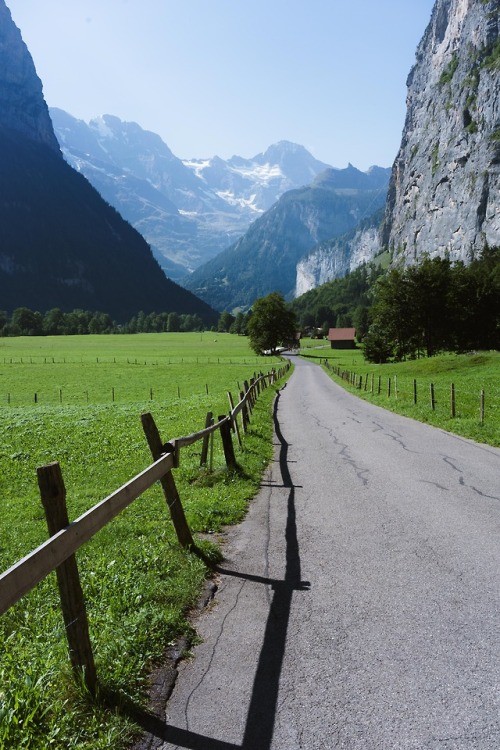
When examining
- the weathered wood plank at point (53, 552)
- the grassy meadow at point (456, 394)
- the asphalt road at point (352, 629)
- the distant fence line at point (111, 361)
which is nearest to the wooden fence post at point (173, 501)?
the asphalt road at point (352, 629)

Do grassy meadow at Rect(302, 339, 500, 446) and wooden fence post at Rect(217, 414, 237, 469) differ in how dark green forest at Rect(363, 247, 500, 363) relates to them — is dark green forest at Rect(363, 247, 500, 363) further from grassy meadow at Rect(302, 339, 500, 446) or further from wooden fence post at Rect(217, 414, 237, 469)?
wooden fence post at Rect(217, 414, 237, 469)

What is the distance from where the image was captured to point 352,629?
5.23 metres

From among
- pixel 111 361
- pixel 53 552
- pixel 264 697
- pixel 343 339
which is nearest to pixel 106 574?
pixel 53 552

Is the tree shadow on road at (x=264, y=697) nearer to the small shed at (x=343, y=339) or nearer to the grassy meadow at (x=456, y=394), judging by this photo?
the grassy meadow at (x=456, y=394)

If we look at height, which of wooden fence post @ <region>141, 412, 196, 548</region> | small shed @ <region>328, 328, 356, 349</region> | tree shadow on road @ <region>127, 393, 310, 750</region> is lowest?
tree shadow on road @ <region>127, 393, 310, 750</region>

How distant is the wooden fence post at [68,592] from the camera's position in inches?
167

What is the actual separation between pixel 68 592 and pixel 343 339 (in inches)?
6190

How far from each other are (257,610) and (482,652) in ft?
7.68

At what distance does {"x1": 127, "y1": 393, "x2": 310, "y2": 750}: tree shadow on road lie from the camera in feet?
12.2

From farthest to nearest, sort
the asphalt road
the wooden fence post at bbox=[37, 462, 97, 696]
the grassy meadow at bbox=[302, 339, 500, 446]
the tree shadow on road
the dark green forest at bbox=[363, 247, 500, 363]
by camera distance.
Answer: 1. the dark green forest at bbox=[363, 247, 500, 363]
2. the grassy meadow at bbox=[302, 339, 500, 446]
3. the wooden fence post at bbox=[37, 462, 97, 696]
4. the asphalt road
5. the tree shadow on road

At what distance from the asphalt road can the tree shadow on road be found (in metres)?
0.02

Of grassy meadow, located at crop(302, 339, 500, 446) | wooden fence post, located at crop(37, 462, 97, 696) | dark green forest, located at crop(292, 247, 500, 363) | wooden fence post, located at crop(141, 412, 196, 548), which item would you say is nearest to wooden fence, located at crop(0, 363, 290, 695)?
wooden fence post, located at crop(37, 462, 97, 696)

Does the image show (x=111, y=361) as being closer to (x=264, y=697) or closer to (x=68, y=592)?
(x=68, y=592)

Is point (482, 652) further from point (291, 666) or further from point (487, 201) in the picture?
point (487, 201)
